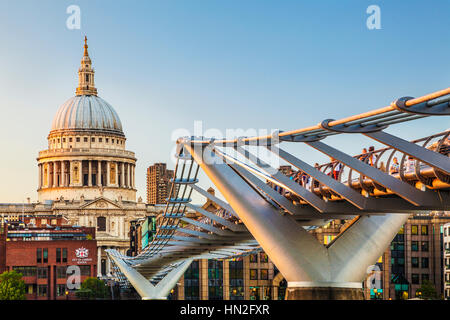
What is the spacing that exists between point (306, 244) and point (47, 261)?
89405 mm

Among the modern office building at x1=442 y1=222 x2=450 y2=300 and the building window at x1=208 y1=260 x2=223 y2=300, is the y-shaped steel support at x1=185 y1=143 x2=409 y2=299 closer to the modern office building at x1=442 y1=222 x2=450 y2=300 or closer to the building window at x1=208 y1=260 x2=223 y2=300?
the modern office building at x1=442 y1=222 x2=450 y2=300

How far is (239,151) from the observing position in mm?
42125

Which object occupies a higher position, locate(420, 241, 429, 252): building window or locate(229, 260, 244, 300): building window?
locate(420, 241, 429, 252): building window

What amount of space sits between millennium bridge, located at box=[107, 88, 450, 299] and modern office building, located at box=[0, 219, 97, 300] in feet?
238

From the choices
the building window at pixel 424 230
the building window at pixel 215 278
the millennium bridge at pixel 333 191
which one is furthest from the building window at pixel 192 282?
the millennium bridge at pixel 333 191

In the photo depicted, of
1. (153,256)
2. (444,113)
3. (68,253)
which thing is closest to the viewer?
(444,113)

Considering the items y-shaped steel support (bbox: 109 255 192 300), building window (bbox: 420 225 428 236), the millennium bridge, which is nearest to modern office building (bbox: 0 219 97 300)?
y-shaped steel support (bbox: 109 255 192 300)

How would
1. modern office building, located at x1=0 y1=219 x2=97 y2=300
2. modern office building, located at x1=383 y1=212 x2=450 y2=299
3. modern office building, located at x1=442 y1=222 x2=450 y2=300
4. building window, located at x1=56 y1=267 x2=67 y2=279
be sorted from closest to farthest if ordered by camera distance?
modern office building, located at x1=442 y1=222 x2=450 y2=300
modern office building, located at x1=383 y1=212 x2=450 y2=299
modern office building, located at x1=0 y1=219 x2=97 y2=300
building window, located at x1=56 y1=267 x2=67 y2=279

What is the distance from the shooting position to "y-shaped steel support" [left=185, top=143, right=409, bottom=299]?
1741 inches

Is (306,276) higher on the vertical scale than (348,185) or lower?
lower

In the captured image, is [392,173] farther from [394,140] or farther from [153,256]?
[153,256]
